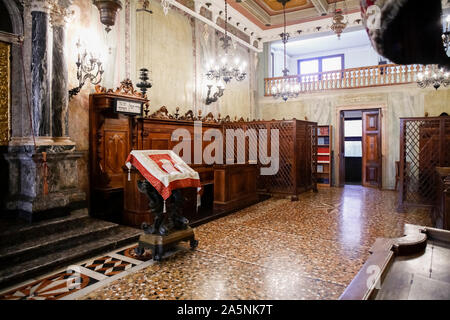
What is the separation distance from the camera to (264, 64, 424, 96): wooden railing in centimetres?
Result: 950

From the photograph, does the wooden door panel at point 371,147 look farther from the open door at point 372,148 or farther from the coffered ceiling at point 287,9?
the coffered ceiling at point 287,9

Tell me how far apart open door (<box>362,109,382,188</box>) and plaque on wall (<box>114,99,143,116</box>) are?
7.54 meters

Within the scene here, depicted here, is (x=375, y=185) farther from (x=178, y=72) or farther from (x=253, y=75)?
(x=178, y=72)

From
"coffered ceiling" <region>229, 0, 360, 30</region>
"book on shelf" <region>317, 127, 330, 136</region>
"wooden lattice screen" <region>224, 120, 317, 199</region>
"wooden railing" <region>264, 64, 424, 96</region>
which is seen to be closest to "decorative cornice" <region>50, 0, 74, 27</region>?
"wooden lattice screen" <region>224, 120, 317, 199</region>

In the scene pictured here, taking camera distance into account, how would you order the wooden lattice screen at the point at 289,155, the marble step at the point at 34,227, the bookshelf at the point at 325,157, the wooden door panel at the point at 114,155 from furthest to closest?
the bookshelf at the point at 325,157, the wooden lattice screen at the point at 289,155, the wooden door panel at the point at 114,155, the marble step at the point at 34,227

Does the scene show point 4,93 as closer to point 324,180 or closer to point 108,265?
point 108,265

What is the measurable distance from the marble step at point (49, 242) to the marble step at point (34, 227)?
40mm

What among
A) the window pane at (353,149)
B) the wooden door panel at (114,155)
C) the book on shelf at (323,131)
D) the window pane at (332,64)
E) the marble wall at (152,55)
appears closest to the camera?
the marble wall at (152,55)

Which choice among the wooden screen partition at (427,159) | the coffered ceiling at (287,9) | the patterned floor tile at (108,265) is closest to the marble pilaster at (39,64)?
the patterned floor tile at (108,265)

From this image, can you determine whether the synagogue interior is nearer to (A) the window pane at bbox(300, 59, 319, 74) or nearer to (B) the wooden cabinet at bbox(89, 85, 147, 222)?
(B) the wooden cabinet at bbox(89, 85, 147, 222)

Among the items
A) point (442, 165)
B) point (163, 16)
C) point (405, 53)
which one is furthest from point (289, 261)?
point (163, 16)

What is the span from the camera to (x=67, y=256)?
3484 millimetres

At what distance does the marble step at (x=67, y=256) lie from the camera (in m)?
3.04

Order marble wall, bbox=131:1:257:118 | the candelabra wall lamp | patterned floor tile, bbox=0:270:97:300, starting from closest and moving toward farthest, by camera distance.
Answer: patterned floor tile, bbox=0:270:97:300 → the candelabra wall lamp → marble wall, bbox=131:1:257:118
